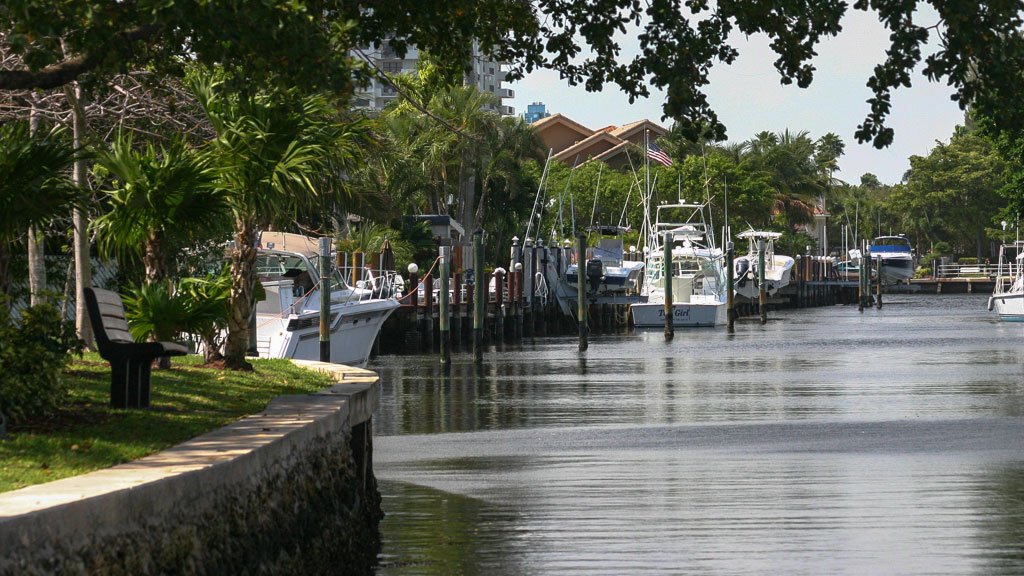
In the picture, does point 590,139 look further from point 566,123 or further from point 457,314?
point 457,314

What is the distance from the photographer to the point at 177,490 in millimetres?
7676

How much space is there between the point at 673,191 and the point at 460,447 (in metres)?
71.0

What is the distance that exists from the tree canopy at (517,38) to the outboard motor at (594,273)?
48.1 m

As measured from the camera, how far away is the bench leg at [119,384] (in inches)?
444

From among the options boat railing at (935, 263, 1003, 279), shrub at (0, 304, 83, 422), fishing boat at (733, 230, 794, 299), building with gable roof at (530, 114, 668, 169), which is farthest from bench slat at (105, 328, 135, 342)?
boat railing at (935, 263, 1003, 279)

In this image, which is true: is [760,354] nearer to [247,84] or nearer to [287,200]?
[287,200]

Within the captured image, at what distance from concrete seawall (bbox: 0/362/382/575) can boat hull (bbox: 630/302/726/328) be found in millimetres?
45268

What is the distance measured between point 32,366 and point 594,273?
5201 centimetres

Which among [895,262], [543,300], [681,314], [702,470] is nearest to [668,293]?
[681,314]

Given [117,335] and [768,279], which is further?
[768,279]

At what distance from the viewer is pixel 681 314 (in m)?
58.3

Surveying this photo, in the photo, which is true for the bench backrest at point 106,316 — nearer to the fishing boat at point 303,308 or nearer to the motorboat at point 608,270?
the fishing boat at point 303,308

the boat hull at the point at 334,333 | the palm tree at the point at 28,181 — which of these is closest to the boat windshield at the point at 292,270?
the boat hull at the point at 334,333

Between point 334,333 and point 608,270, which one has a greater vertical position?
point 608,270
